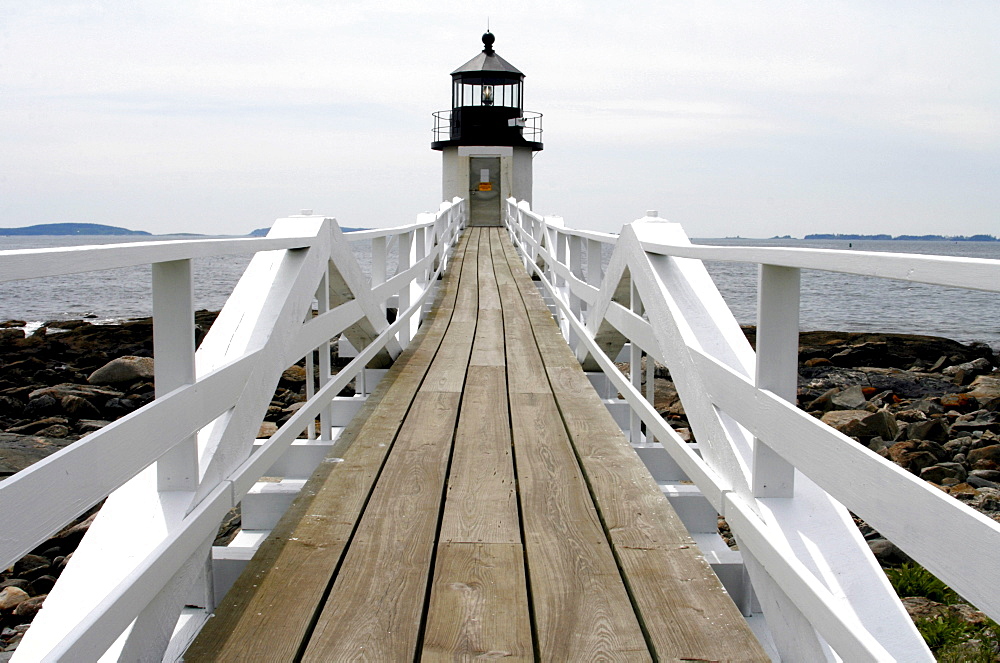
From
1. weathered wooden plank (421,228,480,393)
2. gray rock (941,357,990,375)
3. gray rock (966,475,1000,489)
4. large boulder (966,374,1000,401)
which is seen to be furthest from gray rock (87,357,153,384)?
gray rock (941,357,990,375)

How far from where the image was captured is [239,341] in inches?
112

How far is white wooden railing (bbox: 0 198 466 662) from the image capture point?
1.54m

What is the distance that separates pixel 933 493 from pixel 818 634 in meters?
0.69

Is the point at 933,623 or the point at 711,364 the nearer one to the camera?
the point at 711,364

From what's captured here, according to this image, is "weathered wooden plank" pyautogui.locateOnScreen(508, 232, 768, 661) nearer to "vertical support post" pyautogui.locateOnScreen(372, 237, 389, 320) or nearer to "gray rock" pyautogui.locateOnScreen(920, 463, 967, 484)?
"vertical support post" pyautogui.locateOnScreen(372, 237, 389, 320)

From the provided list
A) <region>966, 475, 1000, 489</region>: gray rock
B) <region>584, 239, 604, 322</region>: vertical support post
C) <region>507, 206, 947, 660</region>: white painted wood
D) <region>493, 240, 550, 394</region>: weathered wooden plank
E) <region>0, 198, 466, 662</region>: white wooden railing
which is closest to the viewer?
<region>0, 198, 466, 662</region>: white wooden railing


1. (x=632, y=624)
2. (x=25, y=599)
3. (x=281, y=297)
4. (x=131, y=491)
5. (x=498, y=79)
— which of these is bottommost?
(x=25, y=599)

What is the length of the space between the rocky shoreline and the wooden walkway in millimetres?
2531

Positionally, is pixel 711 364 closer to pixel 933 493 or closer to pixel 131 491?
pixel 933 493

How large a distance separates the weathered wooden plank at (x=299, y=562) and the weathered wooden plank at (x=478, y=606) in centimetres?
33

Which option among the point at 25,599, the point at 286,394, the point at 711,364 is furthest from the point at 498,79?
the point at 711,364

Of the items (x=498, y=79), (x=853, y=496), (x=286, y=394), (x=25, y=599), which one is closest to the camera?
(x=853, y=496)

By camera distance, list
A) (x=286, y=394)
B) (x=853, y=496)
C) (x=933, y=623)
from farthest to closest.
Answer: (x=286, y=394)
(x=933, y=623)
(x=853, y=496)

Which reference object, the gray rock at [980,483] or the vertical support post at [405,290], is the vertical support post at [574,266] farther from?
the gray rock at [980,483]
